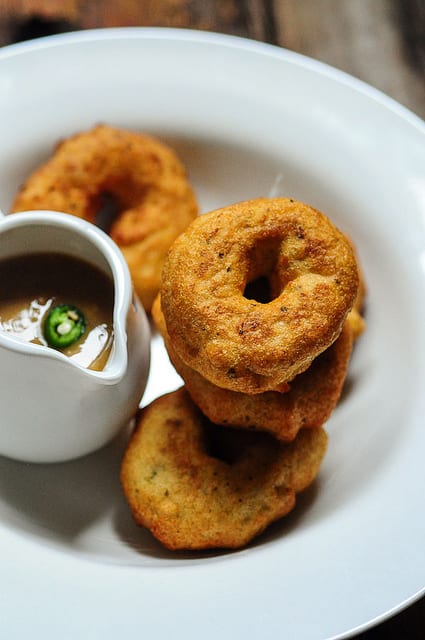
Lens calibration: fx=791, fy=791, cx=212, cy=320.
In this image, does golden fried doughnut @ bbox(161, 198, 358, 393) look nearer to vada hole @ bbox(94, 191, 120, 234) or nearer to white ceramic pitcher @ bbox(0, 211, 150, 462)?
white ceramic pitcher @ bbox(0, 211, 150, 462)

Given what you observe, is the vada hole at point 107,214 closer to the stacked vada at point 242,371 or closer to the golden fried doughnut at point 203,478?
the stacked vada at point 242,371

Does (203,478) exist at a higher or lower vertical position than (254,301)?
lower

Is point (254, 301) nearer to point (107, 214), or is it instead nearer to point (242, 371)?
point (242, 371)

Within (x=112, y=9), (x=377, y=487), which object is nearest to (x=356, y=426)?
(x=377, y=487)

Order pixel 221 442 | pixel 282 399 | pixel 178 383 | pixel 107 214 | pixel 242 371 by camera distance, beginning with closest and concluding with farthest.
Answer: pixel 242 371 < pixel 282 399 < pixel 221 442 < pixel 178 383 < pixel 107 214

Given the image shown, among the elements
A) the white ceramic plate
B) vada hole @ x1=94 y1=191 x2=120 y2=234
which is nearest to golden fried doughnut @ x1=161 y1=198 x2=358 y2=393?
the white ceramic plate

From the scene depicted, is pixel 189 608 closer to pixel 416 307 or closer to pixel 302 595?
pixel 302 595

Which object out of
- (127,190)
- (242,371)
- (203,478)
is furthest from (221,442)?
(127,190)
